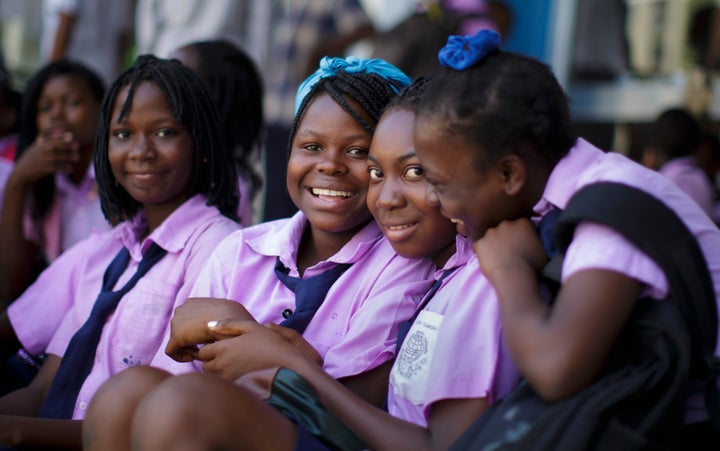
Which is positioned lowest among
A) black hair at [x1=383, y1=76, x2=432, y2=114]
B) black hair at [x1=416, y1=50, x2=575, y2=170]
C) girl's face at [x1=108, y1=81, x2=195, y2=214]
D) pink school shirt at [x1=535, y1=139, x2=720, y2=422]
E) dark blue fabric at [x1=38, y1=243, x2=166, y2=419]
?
dark blue fabric at [x1=38, y1=243, x2=166, y2=419]

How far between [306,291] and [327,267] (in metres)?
0.10

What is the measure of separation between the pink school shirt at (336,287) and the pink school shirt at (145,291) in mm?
205

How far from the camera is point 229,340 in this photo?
7.23ft

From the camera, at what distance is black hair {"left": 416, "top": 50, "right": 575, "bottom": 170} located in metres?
1.89

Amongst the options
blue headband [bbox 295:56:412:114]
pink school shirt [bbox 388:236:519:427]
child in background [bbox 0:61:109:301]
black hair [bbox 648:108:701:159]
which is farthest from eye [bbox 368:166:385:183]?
black hair [bbox 648:108:701:159]

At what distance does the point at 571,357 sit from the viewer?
168 centimetres

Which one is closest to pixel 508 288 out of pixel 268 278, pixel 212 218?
pixel 268 278

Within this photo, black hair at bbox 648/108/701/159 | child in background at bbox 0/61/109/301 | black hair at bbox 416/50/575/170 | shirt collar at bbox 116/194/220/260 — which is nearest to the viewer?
black hair at bbox 416/50/575/170

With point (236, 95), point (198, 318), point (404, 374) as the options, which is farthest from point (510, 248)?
point (236, 95)

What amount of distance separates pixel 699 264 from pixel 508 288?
0.35 meters

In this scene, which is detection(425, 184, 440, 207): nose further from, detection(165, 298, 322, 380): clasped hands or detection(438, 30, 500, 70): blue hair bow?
detection(165, 298, 322, 380): clasped hands

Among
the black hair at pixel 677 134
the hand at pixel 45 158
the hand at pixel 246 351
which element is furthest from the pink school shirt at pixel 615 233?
the black hair at pixel 677 134

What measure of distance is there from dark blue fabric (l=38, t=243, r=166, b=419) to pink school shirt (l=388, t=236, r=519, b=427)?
1.13 meters

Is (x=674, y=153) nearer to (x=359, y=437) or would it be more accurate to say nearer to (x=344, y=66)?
(x=344, y=66)
